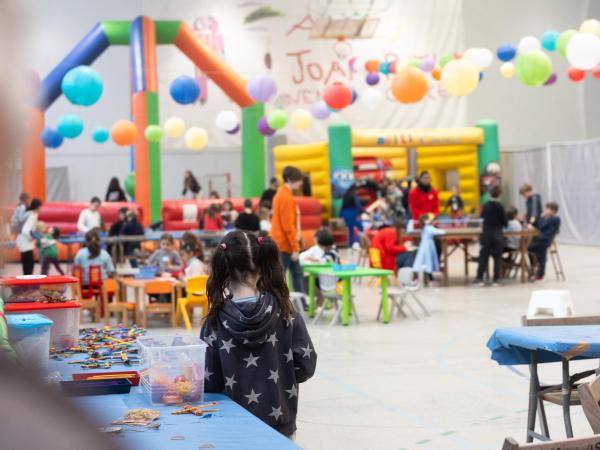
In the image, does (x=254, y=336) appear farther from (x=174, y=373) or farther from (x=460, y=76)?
(x=460, y=76)

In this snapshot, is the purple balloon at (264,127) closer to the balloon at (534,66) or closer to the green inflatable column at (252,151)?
the green inflatable column at (252,151)

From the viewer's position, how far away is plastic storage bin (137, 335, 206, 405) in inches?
107

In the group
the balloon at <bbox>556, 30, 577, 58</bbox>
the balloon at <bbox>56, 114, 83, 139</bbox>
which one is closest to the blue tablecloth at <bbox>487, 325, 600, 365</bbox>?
the balloon at <bbox>556, 30, 577, 58</bbox>

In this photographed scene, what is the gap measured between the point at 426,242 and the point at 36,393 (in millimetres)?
11732

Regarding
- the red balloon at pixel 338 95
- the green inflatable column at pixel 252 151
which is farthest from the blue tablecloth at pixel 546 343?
the green inflatable column at pixel 252 151

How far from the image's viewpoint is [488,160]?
770 inches

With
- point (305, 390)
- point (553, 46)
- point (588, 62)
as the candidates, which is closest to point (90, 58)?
point (553, 46)

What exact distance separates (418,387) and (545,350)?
7.33 feet

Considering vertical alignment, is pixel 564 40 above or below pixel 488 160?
above

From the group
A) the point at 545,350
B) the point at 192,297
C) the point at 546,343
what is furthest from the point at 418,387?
the point at 192,297

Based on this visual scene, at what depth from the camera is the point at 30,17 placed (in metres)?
0.36

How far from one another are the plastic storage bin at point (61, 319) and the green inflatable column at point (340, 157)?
49.1 ft

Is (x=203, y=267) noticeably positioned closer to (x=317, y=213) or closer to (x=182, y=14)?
(x=317, y=213)

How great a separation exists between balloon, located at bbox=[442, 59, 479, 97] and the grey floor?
3.42 meters
